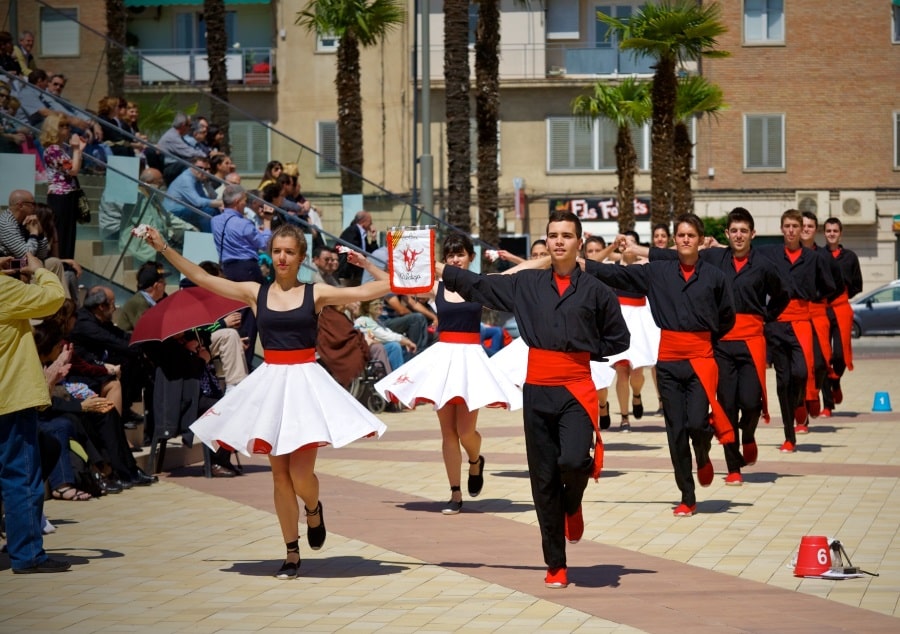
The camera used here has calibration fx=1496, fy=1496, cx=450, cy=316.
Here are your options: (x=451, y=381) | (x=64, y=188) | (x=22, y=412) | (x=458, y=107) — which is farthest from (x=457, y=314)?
(x=458, y=107)

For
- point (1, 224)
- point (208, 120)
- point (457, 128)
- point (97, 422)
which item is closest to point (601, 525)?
point (97, 422)

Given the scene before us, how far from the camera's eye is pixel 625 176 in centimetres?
4456

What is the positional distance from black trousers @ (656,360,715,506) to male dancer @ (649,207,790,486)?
1331 mm

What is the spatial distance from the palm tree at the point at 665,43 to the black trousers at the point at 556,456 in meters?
28.0

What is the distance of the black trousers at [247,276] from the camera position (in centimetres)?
1722

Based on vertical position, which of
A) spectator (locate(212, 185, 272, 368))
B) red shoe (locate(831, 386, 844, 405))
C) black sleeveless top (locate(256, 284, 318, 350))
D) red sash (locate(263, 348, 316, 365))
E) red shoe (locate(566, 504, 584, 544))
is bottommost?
red shoe (locate(831, 386, 844, 405))

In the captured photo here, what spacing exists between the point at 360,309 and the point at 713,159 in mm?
31305

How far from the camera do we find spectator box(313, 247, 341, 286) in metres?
19.1

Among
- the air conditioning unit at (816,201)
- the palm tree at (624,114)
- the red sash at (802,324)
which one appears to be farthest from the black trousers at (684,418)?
the air conditioning unit at (816,201)

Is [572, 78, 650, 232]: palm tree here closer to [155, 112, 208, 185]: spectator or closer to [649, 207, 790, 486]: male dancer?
[155, 112, 208, 185]: spectator

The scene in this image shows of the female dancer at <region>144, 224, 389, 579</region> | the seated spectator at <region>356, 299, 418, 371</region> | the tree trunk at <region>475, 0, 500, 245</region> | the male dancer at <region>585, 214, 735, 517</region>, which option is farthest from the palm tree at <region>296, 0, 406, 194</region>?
the female dancer at <region>144, 224, 389, 579</region>

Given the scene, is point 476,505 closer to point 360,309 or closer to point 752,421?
point 752,421

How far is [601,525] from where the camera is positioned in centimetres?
1171

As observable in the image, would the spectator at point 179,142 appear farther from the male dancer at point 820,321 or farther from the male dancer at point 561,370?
the male dancer at point 561,370
